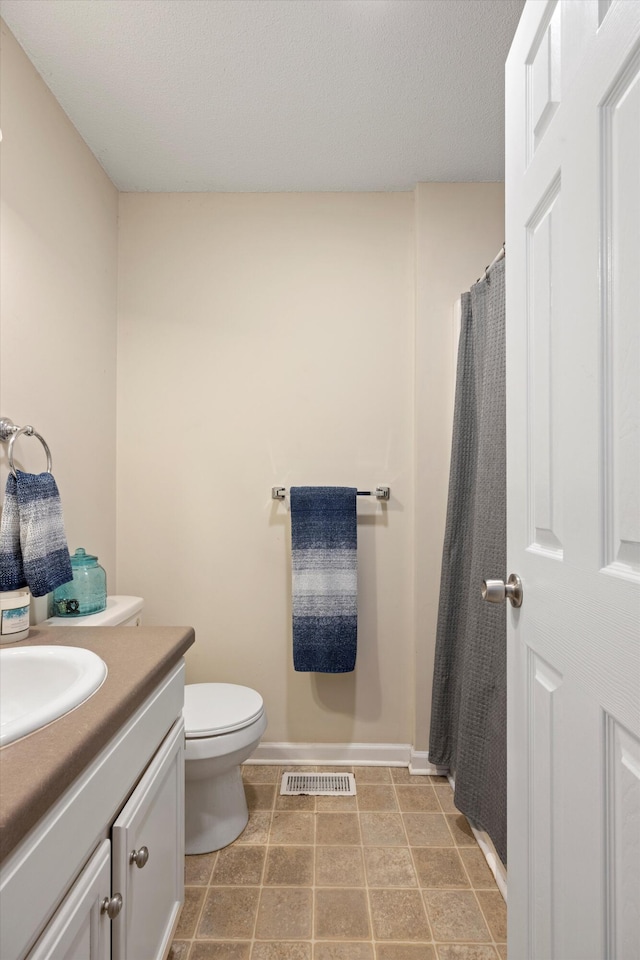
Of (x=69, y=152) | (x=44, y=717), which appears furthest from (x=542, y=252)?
(x=69, y=152)

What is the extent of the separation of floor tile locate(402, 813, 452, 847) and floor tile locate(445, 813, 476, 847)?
0.06 feet

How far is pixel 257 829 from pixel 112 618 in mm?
871

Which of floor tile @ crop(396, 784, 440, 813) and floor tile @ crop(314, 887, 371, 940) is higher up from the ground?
floor tile @ crop(314, 887, 371, 940)

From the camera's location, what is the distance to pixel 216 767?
5.49ft

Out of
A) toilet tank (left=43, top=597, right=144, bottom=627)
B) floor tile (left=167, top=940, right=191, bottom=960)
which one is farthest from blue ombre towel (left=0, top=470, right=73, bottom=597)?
floor tile (left=167, top=940, right=191, bottom=960)

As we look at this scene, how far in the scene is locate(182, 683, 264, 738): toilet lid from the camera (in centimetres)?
168

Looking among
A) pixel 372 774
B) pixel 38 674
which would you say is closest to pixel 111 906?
pixel 38 674

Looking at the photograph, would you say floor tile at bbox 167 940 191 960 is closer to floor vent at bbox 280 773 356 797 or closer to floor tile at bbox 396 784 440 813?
floor vent at bbox 280 773 356 797

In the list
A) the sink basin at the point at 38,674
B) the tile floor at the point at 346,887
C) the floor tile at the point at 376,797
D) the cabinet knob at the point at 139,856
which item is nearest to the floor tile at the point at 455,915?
→ the tile floor at the point at 346,887

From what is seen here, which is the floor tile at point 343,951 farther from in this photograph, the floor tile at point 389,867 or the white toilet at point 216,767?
the white toilet at point 216,767

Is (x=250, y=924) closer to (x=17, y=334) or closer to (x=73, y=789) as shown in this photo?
(x=73, y=789)

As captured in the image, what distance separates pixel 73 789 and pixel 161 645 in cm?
46

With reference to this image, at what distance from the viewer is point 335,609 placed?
2.13 meters

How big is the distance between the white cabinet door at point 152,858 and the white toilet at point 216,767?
348 mm
